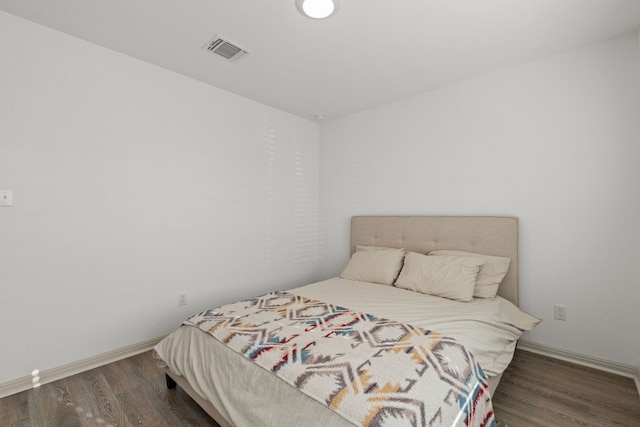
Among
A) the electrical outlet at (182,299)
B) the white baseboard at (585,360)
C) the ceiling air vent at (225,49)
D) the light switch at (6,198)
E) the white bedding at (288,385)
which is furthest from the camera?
the electrical outlet at (182,299)

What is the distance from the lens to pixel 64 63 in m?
2.03


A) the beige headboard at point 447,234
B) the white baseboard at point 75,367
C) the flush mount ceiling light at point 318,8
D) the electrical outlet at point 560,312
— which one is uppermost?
the flush mount ceiling light at point 318,8

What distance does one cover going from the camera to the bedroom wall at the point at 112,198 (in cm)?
188

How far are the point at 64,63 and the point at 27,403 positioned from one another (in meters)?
2.16

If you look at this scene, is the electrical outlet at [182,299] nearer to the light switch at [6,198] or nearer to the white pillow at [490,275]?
the light switch at [6,198]

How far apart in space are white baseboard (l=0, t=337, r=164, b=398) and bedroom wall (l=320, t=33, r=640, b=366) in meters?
2.70

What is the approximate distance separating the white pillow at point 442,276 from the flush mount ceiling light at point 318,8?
1.95 metres

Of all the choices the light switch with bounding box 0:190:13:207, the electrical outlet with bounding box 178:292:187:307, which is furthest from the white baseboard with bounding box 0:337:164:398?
the light switch with bounding box 0:190:13:207

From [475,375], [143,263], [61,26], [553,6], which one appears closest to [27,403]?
[143,263]

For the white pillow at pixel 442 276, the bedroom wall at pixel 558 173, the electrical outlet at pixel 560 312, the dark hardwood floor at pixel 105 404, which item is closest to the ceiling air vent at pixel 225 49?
the bedroom wall at pixel 558 173

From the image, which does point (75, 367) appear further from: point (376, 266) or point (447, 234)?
point (447, 234)

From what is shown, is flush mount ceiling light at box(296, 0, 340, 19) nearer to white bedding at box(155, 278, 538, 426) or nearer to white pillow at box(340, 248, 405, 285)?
white bedding at box(155, 278, 538, 426)

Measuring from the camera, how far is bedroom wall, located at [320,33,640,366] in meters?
2.00

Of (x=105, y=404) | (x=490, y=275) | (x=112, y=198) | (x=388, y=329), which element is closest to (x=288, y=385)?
(x=388, y=329)
